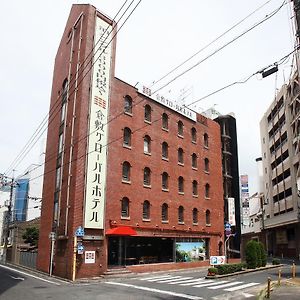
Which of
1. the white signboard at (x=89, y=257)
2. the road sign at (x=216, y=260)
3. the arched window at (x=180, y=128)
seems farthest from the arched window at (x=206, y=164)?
the white signboard at (x=89, y=257)

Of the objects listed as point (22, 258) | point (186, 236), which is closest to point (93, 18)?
point (186, 236)

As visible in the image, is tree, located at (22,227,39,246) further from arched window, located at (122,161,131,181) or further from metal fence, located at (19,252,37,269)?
arched window, located at (122,161,131,181)

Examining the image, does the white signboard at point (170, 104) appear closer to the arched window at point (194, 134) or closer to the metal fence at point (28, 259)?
the arched window at point (194, 134)

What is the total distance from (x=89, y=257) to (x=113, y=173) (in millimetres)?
7336

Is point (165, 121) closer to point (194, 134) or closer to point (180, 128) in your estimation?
point (180, 128)

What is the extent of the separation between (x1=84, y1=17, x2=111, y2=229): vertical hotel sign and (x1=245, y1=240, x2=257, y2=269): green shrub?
513 inches

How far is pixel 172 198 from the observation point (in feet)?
127

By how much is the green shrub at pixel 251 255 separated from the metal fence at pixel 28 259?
21442 mm

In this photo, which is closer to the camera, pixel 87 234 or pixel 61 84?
pixel 87 234

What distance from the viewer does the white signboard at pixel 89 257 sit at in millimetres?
28812

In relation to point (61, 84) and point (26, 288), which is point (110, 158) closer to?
point (61, 84)

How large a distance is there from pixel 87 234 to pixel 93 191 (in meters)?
3.41

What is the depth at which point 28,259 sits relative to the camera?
42.5 meters

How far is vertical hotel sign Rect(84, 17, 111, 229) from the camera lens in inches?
1185
